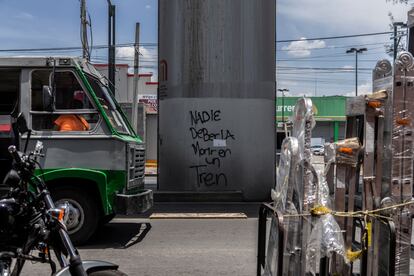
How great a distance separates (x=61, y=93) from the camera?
789 centimetres

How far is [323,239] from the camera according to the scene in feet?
14.1

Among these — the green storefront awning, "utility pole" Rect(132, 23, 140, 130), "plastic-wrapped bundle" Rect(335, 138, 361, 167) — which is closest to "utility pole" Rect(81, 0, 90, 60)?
"utility pole" Rect(132, 23, 140, 130)

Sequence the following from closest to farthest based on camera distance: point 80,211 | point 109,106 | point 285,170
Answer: point 285,170 → point 80,211 → point 109,106

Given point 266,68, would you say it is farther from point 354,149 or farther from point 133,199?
point 354,149

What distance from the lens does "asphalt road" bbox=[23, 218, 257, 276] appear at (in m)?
6.59

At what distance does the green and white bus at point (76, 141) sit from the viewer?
768 cm

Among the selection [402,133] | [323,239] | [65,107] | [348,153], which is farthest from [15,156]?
[65,107]

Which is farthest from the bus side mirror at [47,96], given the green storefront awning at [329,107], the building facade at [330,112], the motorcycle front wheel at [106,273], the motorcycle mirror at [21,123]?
the green storefront awning at [329,107]

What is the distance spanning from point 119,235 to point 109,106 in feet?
6.99

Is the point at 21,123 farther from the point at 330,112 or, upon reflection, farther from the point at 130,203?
the point at 330,112

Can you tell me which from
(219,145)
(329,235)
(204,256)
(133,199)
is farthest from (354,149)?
(219,145)

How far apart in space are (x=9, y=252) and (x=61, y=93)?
15.6ft

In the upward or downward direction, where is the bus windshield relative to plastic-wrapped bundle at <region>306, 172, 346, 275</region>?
upward

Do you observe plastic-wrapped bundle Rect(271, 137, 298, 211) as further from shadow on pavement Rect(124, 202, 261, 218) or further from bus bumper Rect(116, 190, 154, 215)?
shadow on pavement Rect(124, 202, 261, 218)
